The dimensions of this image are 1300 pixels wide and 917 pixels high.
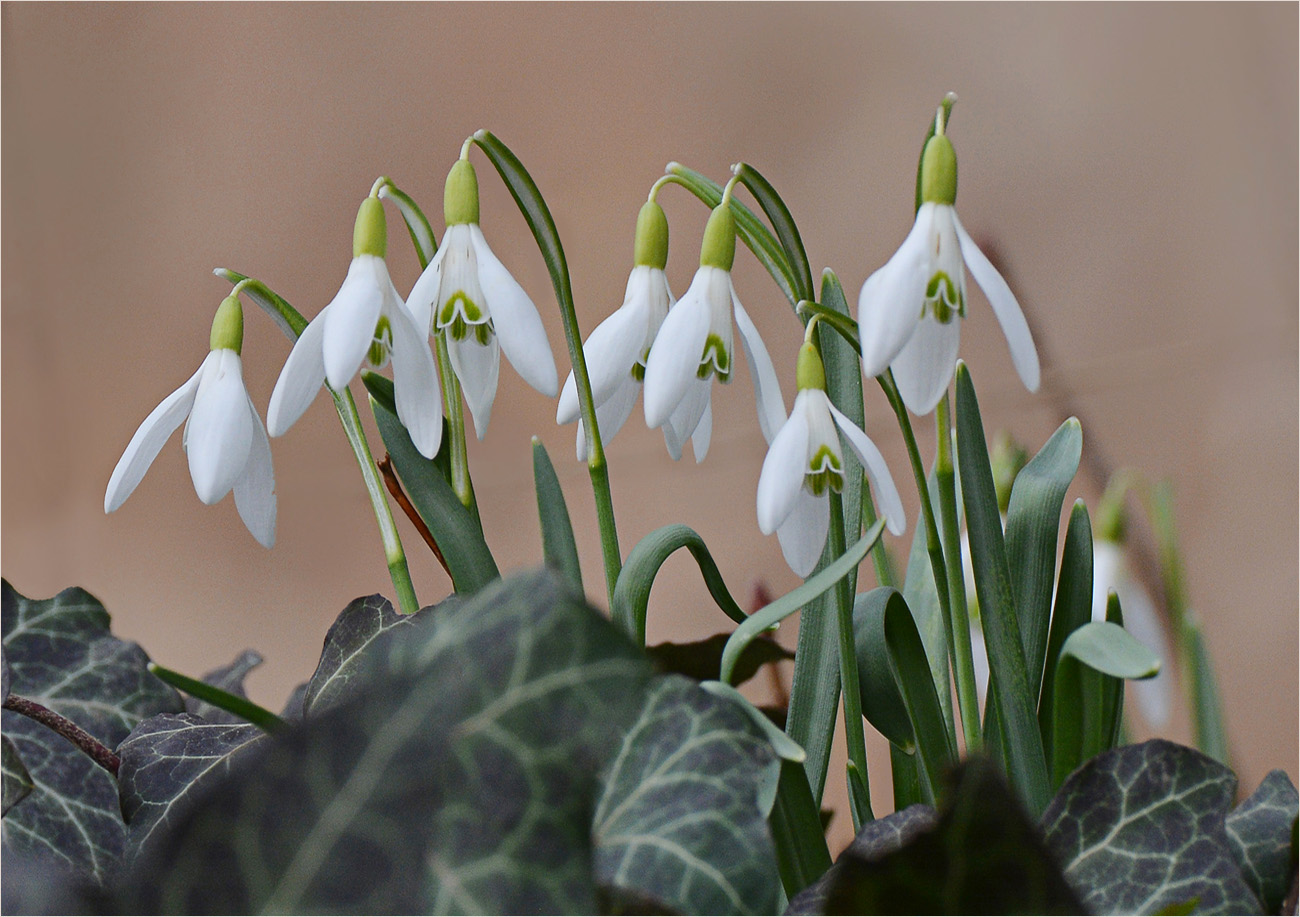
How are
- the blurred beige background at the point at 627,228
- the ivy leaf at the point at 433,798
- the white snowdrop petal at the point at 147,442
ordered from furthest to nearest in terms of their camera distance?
the blurred beige background at the point at 627,228 → the white snowdrop petal at the point at 147,442 → the ivy leaf at the point at 433,798

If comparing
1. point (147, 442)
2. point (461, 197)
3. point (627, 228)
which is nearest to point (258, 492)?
point (147, 442)

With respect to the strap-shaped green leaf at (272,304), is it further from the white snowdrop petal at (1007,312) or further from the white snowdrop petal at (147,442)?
the white snowdrop petal at (1007,312)

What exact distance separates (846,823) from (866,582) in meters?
0.38

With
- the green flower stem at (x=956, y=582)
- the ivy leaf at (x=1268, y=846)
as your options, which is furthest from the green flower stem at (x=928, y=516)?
the ivy leaf at (x=1268, y=846)

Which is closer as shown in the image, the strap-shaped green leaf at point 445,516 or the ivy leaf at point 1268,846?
the ivy leaf at point 1268,846

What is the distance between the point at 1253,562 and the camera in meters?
1.30

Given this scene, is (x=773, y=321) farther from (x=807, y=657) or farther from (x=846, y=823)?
(x=807, y=657)

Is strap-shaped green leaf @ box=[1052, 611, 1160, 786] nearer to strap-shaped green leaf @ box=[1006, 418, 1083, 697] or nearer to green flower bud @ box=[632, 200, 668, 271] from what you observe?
strap-shaped green leaf @ box=[1006, 418, 1083, 697]

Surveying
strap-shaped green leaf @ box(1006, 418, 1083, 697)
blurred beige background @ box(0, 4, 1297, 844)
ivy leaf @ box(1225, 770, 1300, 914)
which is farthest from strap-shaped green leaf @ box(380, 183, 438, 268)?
blurred beige background @ box(0, 4, 1297, 844)

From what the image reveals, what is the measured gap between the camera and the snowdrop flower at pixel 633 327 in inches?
14.4

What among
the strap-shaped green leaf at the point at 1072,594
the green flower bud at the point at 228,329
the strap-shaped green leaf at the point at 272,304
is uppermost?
the strap-shaped green leaf at the point at 272,304

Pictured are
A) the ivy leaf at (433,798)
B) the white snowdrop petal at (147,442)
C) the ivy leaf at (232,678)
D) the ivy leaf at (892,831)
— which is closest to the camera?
the ivy leaf at (433,798)

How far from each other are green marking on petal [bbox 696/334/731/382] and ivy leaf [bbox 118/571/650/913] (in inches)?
7.7

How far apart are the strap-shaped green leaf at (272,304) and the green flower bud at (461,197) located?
89mm
